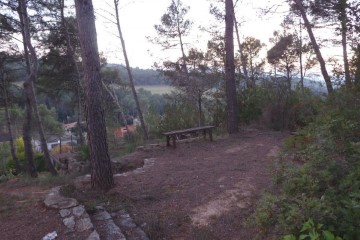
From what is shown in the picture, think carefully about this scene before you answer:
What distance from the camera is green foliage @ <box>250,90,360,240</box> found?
2145 millimetres

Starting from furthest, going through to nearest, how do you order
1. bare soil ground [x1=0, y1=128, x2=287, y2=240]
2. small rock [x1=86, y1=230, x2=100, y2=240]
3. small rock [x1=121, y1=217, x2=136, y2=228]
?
1. small rock [x1=121, y1=217, x2=136, y2=228]
2. bare soil ground [x1=0, y1=128, x2=287, y2=240]
3. small rock [x1=86, y1=230, x2=100, y2=240]

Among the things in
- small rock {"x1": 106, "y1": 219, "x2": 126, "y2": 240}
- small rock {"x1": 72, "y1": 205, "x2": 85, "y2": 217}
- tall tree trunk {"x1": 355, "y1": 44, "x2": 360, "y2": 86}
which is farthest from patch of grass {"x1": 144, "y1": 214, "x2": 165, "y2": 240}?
tall tree trunk {"x1": 355, "y1": 44, "x2": 360, "y2": 86}

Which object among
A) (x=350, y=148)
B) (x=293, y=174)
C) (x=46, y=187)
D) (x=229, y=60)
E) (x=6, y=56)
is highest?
(x=6, y=56)

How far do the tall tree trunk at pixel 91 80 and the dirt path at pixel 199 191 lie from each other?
29.1 inches

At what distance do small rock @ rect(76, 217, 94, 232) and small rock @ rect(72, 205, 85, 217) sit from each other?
17 cm

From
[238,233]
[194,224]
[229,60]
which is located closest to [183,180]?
[194,224]

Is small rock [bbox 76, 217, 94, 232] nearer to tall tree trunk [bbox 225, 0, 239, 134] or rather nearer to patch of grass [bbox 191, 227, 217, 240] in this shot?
patch of grass [bbox 191, 227, 217, 240]

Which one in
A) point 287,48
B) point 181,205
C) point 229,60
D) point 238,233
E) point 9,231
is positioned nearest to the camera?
point 238,233

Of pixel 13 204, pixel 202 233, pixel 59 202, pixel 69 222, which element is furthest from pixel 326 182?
pixel 13 204

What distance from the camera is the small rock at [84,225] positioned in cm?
353

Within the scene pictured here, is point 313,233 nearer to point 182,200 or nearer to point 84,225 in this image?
point 84,225

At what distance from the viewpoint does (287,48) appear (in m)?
20.3

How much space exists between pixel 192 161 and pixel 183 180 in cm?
151

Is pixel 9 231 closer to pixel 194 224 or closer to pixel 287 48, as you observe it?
pixel 194 224
